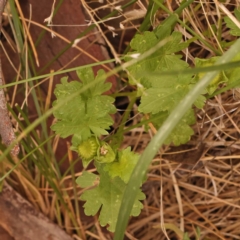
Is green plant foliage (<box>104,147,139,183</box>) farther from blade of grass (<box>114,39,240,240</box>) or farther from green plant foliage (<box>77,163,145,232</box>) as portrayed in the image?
blade of grass (<box>114,39,240,240</box>)

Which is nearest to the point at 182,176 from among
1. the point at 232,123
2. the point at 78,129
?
the point at 232,123

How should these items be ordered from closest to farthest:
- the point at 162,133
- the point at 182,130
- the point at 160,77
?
the point at 162,133 → the point at 160,77 → the point at 182,130

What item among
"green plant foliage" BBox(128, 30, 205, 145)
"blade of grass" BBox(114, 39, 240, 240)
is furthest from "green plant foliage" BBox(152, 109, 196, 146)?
"blade of grass" BBox(114, 39, 240, 240)

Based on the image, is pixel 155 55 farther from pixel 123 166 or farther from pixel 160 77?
pixel 123 166

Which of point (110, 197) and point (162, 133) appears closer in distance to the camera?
point (162, 133)

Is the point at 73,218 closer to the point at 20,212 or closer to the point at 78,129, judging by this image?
the point at 20,212

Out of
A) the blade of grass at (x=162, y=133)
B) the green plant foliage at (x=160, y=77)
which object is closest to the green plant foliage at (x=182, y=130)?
the green plant foliage at (x=160, y=77)

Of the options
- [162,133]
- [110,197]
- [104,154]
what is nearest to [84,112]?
[104,154]
